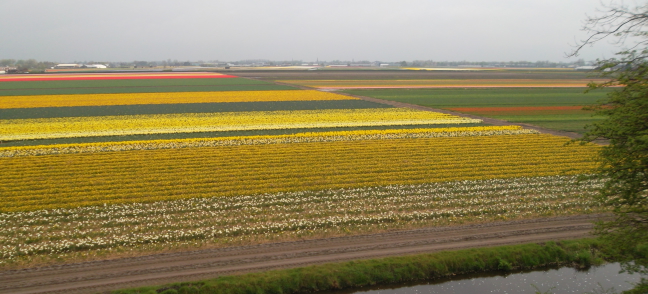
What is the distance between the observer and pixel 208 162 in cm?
2850

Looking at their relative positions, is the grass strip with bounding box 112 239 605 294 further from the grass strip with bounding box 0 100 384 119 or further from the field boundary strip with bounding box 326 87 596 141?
the grass strip with bounding box 0 100 384 119

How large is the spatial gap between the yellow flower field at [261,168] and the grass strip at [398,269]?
8.07 meters

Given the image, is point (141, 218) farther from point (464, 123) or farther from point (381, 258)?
point (464, 123)

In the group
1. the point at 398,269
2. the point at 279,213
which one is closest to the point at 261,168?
the point at 279,213

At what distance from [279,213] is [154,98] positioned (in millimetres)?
51574

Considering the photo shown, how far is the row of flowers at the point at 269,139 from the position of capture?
104 ft

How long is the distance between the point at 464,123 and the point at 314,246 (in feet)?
97.9

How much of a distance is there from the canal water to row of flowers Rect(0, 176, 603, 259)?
3.41 m

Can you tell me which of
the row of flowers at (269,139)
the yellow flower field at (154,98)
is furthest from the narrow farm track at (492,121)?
the yellow flower field at (154,98)

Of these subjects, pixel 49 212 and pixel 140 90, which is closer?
pixel 49 212

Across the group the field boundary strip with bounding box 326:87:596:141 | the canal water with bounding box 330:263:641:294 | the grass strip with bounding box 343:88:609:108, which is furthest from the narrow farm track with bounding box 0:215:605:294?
the grass strip with bounding box 343:88:609:108

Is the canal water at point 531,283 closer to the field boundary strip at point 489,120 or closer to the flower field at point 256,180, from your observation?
the flower field at point 256,180

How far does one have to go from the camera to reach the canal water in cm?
1498

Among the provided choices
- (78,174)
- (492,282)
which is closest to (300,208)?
(492,282)
